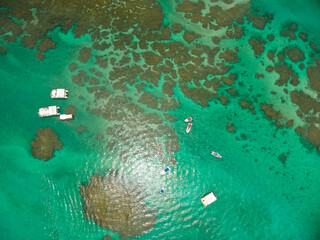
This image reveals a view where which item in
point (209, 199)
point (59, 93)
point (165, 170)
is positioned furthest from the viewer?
point (59, 93)

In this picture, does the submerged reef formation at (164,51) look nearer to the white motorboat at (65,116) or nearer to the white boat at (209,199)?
the white motorboat at (65,116)

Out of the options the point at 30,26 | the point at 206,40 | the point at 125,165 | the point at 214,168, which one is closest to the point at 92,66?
the point at 30,26

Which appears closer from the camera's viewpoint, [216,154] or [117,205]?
[117,205]

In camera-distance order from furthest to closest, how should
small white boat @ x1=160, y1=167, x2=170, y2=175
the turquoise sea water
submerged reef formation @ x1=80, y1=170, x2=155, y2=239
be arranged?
small white boat @ x1=160, y1=167, x2=170, y2=175, the turquoise sea water, submerged reef formation @ x1=80, y1=170, x2=155, y2=239

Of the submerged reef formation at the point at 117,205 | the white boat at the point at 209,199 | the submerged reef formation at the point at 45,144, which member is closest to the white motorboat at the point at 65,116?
the submerged reef formation at the point at 45,144

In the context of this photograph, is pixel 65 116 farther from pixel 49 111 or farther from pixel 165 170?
pixel 165 170

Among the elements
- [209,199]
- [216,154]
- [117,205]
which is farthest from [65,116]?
[209,199]

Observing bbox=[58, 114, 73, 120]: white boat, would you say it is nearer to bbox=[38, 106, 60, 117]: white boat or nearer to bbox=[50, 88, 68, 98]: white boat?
bbox=[38, 106, 60, 117]: white boat

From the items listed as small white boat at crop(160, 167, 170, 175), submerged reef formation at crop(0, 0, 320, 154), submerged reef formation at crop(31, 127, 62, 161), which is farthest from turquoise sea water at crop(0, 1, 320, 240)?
submerged reef formation at crop(0, 0, 320, 154)

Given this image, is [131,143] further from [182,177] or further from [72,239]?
[72,239]
